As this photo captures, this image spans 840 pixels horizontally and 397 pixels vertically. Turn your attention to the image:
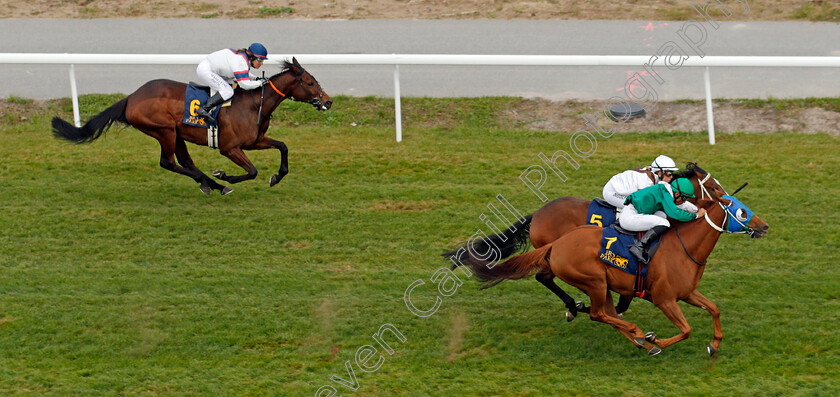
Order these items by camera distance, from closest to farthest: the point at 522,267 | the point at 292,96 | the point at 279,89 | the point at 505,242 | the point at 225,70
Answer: the point at 522,267, the point at 505,242, the point at 225,70, the point at 279,89, the point at 292,96

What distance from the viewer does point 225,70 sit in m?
8.01

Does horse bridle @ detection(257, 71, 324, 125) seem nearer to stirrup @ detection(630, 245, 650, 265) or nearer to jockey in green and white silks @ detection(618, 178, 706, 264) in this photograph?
jockey in green and white silks @ detection(618, 178, 706, 264)

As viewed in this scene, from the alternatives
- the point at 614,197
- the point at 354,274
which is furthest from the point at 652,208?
the point at 354,274

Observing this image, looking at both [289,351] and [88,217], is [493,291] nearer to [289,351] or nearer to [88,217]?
[289,351]

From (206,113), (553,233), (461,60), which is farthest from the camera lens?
(461,60)

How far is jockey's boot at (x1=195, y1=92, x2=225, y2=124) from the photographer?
7.91m

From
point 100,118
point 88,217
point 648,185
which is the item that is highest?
point 648,185

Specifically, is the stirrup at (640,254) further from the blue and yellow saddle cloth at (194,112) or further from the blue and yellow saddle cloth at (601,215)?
the blue and yellow saddle cloth at (194,112)

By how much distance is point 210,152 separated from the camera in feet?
30.1

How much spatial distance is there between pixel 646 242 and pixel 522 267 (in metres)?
0.81

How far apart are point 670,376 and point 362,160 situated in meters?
4.22

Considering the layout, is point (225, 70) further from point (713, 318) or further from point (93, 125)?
point (713, 318)

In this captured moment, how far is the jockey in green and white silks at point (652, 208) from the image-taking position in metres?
5.69

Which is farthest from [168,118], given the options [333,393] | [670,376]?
[670,376]
